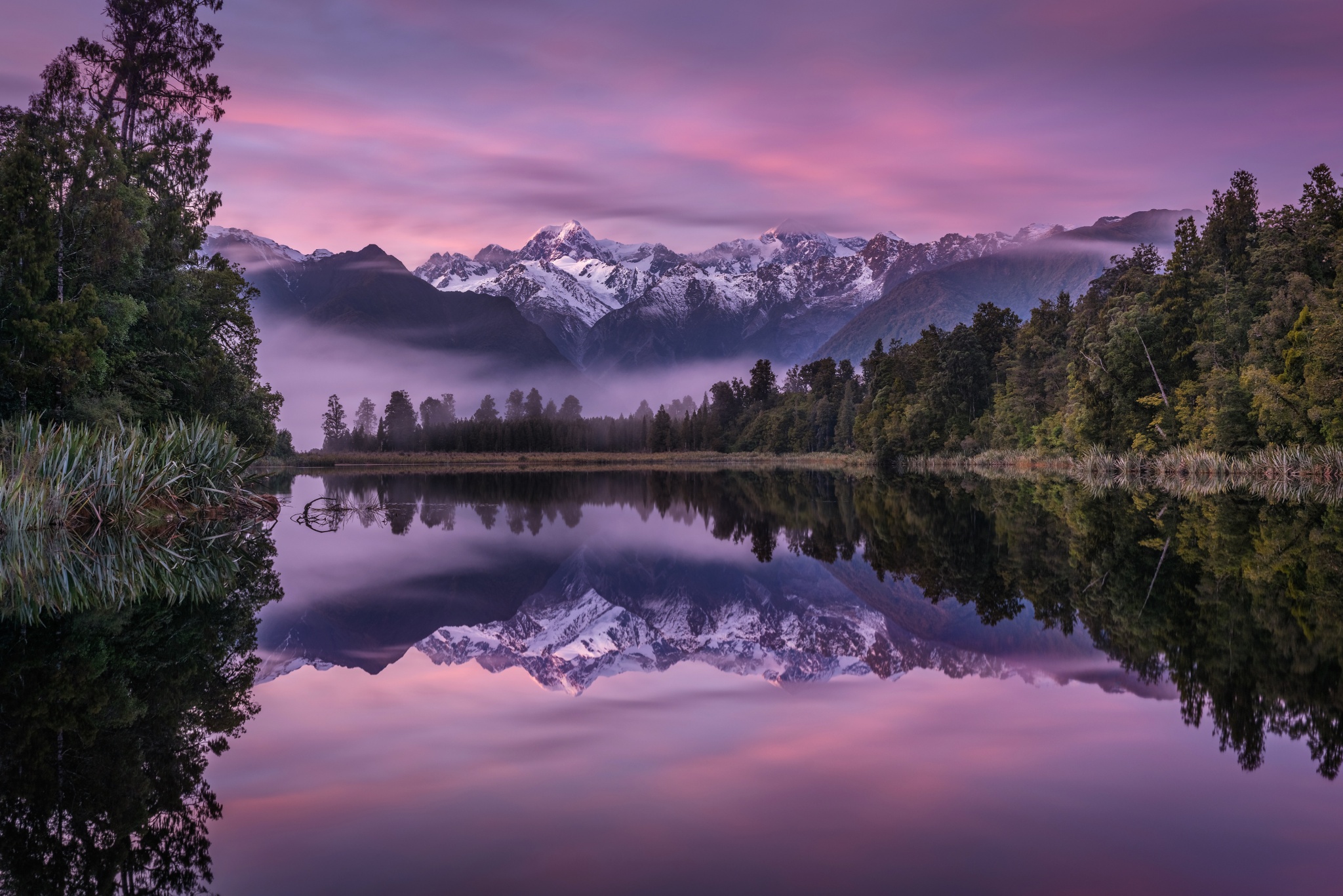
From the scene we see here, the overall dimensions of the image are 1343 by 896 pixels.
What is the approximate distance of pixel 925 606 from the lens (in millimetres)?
16312

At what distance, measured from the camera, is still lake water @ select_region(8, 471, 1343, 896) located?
5.66m

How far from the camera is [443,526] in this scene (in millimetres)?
36469

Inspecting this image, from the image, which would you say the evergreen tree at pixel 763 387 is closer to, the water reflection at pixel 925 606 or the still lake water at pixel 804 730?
the water reflection at pixel 925 606

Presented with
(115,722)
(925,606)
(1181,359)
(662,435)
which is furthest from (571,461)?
(115,722)

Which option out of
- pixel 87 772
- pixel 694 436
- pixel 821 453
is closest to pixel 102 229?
pixel 87 772

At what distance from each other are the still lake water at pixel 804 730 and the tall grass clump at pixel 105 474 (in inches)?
214

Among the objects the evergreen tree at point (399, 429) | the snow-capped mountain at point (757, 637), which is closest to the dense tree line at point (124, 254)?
the snow-capped mountain at point (757, 637)

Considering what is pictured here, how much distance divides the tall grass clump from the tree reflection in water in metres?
4.10

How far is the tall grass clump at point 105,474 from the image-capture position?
67.1ft

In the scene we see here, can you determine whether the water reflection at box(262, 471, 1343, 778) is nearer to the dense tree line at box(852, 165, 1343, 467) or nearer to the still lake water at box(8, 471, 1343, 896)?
the still lake water at box(8, 471, 1343, 896)

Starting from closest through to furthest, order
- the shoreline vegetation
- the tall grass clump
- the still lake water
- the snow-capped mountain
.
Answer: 1. the still lake water
2. the snow-capped mountain
3. the tall grass clump
4. the shoreline vegetation

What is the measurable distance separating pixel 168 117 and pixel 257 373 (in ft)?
39.0

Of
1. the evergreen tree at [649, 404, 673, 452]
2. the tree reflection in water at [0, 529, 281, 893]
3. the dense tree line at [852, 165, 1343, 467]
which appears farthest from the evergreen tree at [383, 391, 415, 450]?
the tree reflection in water at [0, 529, 281, 893]

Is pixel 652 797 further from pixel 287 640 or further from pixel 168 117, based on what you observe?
pixel 168 117
